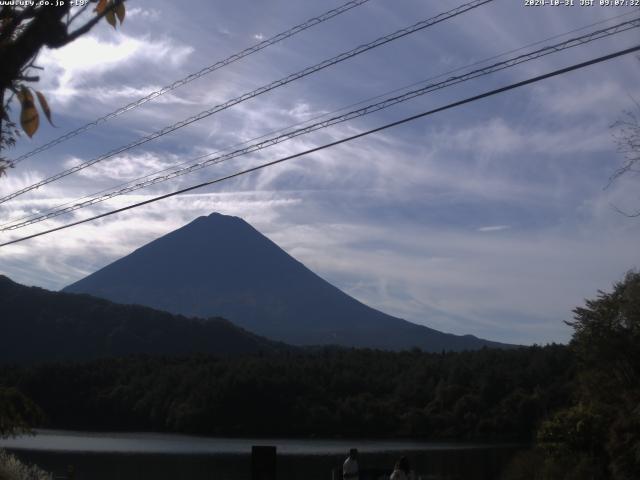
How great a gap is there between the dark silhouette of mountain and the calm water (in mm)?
38166

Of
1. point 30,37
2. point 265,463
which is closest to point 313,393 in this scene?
point 265,463

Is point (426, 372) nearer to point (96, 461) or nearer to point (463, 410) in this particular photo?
point (463, 410)

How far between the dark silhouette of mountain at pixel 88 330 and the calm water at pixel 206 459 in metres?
38.2

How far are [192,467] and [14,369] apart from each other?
39.7m

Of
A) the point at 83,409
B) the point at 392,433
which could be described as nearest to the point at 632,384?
the point at 392,433

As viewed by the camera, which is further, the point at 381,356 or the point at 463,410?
the point at 381,356

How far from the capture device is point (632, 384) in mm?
21719

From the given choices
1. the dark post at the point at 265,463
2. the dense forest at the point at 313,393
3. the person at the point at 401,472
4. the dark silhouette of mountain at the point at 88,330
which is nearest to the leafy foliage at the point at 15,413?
the dark post at the point at 265,463

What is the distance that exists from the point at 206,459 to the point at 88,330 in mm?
67112

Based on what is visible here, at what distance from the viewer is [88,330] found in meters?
110

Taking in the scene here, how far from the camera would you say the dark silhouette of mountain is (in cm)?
9938

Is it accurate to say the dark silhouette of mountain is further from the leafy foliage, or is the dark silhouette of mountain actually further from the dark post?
the dark post

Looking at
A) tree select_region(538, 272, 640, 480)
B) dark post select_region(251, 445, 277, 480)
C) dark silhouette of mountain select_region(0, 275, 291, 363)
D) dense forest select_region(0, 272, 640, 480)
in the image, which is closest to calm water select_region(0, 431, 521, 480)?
dense forest select_region(0, 272, 640, 480)

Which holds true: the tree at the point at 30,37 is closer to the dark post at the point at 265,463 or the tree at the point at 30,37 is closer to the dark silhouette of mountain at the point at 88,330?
the dark post at the point at 265,463
